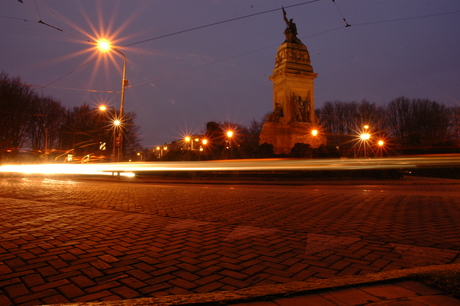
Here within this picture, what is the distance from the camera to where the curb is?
8.66ft

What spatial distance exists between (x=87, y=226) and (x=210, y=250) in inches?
101

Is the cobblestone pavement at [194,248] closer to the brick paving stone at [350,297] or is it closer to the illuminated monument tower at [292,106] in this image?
the brick paving stone at [350,297]

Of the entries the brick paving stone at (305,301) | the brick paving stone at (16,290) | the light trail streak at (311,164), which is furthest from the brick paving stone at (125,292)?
the light trail streak at (311,164)

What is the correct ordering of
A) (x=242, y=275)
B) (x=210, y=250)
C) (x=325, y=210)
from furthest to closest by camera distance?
(x=325, y=210) → (x=210, y=250) → (x=242, y=275)

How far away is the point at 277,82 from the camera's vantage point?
3102 cm

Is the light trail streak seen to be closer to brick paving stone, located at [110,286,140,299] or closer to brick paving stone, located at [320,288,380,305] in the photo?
brick paving stone, located at [320,288,380,305]

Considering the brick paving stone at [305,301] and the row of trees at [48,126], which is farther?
the row of trees at [48,126]

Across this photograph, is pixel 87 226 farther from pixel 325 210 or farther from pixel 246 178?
pixel 246 178

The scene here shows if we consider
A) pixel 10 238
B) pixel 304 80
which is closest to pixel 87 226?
pixel 10 238

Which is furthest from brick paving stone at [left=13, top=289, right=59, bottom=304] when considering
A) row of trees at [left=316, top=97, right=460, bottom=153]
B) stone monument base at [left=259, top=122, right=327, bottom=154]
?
row of trees at [left=316, top=97, right=460, bottom=153]

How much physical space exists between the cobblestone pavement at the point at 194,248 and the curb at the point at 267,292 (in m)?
0.19

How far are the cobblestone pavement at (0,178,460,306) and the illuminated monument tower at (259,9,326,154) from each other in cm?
2243

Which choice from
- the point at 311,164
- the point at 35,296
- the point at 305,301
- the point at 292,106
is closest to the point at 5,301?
the point at 35,296

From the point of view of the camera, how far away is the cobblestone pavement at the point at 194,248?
3.12m
